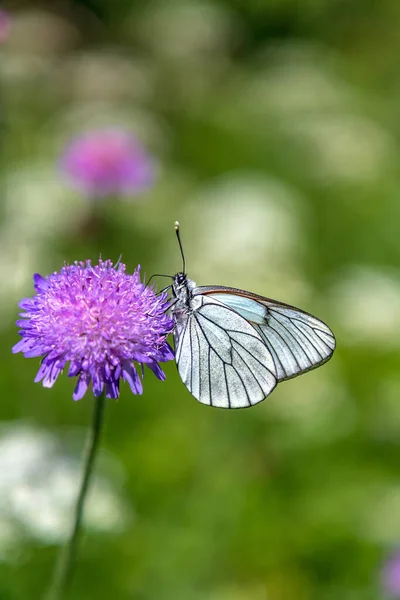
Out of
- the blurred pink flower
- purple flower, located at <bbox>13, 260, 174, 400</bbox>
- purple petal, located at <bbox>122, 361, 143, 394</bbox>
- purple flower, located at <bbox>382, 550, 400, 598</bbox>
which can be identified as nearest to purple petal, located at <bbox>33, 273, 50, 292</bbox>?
purple flower, located at <bbox>13, 260, 174, 400</bbox>

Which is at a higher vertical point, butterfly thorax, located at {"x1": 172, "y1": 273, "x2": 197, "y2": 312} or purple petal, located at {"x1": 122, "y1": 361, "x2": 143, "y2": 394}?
butterfly thorax, located at {"x1": 172, "y1": 273, "x2": 197, "y2": 312}

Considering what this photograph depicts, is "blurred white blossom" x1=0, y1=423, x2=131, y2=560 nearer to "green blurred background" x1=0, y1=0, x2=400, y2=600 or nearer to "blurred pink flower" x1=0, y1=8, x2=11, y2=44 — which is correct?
"green blurred background" x1=0, y1=0, x2=400, y2=600

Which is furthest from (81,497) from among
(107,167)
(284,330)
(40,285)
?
(107,167)

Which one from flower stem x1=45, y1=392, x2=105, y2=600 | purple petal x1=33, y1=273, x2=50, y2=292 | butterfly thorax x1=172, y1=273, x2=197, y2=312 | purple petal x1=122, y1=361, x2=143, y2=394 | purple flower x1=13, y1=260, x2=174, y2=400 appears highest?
butterfly thorax x1=172, y1=273, x2=197, y2=312

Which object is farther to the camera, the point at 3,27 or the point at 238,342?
the point at 3,27

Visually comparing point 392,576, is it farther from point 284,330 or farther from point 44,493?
point 44,493

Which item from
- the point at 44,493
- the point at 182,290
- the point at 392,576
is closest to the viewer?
the point at 182,290
